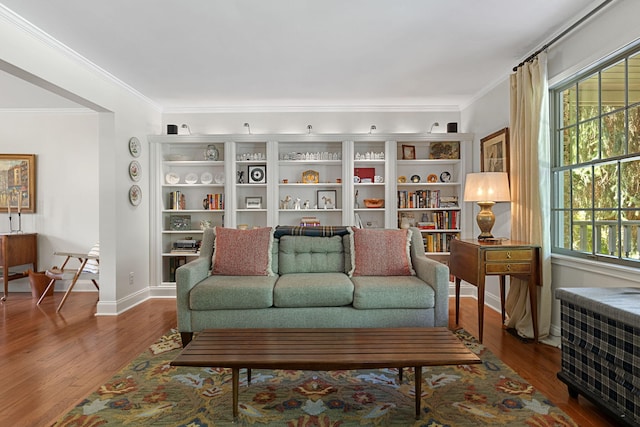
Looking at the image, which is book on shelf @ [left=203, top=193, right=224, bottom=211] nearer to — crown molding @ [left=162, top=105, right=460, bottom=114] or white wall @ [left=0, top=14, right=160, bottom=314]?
white wall @ [left=0, top=14, right=160, bottom=314]

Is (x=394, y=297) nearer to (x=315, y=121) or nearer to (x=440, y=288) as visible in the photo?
(x=440, y=288)

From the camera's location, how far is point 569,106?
10.4 feet

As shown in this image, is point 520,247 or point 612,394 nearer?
point 612,394

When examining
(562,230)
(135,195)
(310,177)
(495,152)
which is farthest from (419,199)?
(135,195)

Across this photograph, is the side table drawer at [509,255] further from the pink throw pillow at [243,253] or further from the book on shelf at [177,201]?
the book on shelf at [177,201]

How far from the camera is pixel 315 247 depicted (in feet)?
12.0

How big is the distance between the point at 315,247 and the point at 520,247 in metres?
1.76

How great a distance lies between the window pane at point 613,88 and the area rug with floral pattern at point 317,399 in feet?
6.48

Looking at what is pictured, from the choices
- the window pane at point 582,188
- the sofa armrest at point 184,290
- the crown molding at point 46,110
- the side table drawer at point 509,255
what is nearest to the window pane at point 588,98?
the window pane at point 582,188

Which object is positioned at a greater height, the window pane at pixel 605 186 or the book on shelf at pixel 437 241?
the window pane at pixel 605 186

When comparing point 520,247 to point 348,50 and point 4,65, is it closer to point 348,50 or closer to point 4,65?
point 348,50

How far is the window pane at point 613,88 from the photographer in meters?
2.60

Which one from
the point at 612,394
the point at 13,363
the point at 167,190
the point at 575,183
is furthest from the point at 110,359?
the point at 575,183

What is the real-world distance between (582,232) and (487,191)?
792mm
